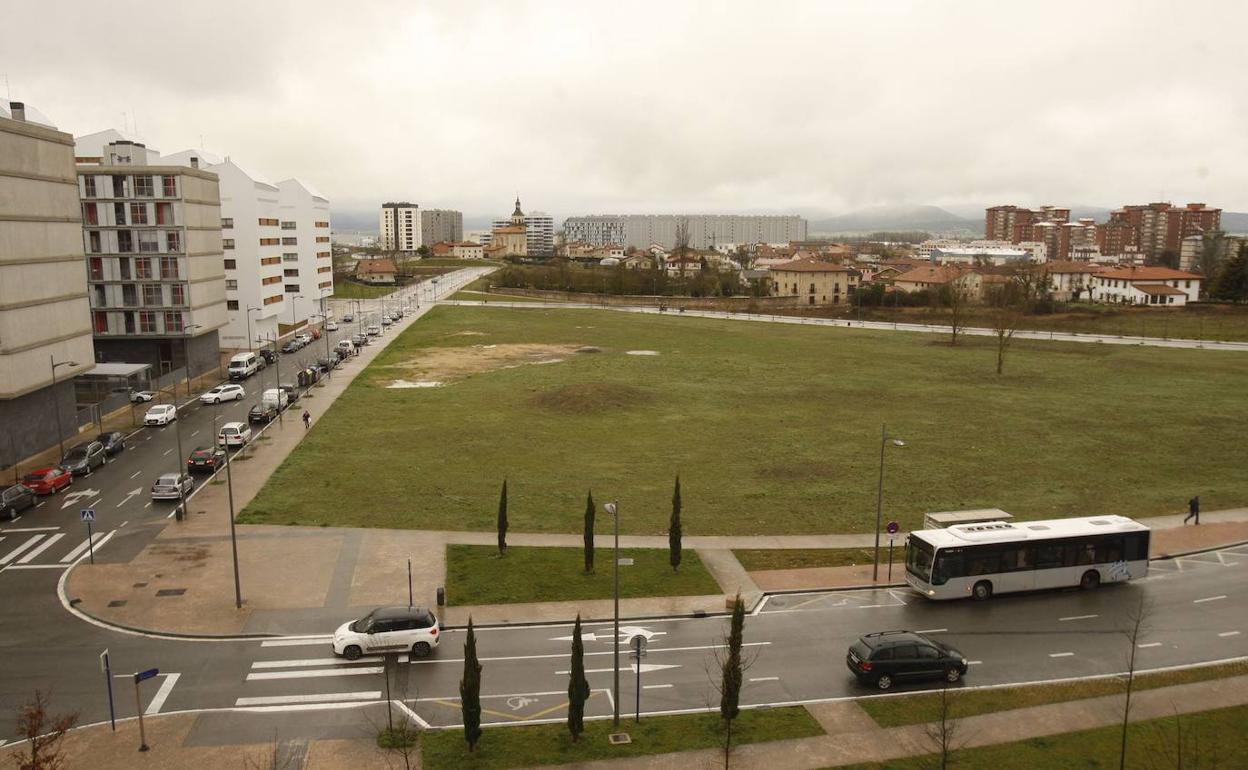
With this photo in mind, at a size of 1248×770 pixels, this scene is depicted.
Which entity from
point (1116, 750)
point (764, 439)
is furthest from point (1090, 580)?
point (764, 439)

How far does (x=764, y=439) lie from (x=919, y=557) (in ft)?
80.7

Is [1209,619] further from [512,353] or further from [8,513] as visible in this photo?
A: [512,353]

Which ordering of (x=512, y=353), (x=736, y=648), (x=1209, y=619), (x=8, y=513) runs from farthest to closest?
(x=512, y=353)
(x=8, y=513)
(x=1209, y=619)
(x=736, y=648)

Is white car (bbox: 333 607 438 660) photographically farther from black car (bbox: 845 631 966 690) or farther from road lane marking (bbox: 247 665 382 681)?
black car (bbox: 845 631 966 690)

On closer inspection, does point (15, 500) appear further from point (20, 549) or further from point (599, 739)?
point (599, 739)

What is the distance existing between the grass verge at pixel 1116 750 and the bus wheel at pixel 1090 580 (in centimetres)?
974

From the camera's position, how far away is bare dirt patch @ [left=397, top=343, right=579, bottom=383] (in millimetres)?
81100

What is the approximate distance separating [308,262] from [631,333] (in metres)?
50.4

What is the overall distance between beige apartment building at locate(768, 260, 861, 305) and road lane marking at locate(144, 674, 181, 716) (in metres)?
153

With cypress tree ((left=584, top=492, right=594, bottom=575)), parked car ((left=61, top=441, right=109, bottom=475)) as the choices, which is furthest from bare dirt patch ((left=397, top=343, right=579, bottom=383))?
cypress tree ((left=584, top=492, right=594, bottom=575))

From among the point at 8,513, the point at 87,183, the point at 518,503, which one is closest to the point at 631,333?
the point at 87,183

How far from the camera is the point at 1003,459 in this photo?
49.9 m

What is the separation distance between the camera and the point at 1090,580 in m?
31.4

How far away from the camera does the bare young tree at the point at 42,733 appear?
672 inches
